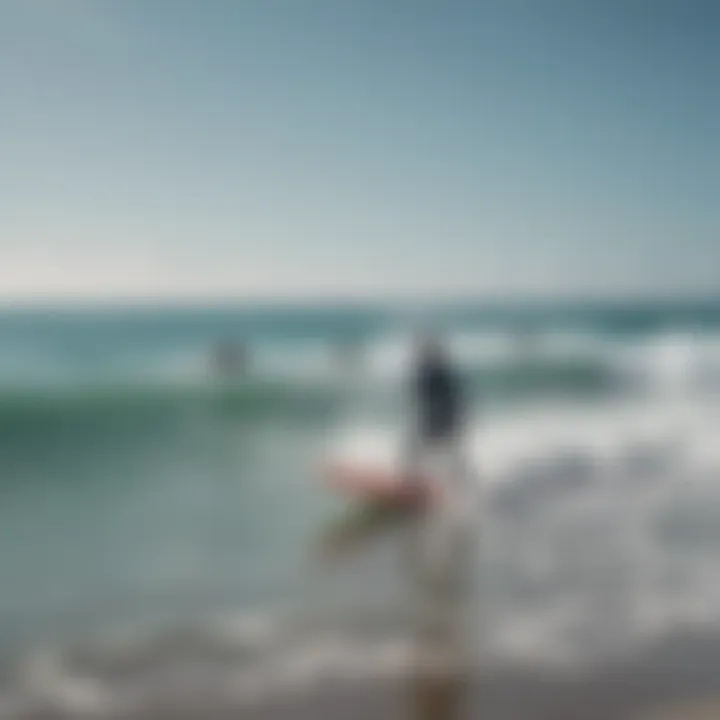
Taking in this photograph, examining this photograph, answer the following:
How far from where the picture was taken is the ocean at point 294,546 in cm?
498

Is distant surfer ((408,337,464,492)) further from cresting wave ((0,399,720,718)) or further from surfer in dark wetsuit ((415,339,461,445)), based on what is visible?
cresting wave ((0,399,720,718))

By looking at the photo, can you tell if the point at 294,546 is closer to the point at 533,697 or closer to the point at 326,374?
the point at 533,697

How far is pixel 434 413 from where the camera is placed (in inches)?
347

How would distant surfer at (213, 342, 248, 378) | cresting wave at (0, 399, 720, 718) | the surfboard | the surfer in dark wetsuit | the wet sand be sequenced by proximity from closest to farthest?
the wet sand < cresting wave at (0, 399, 720, 718) < the surfboard < the surfer in dark wetsuit < distant surfer at (213, 342, 248, 378)

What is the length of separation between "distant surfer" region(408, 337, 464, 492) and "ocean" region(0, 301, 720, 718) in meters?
0.70

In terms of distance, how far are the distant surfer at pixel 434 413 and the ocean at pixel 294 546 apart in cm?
70

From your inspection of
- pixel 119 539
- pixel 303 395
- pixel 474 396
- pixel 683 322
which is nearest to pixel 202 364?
pixel 303 395

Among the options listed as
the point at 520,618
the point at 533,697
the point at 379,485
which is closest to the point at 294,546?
the point at 379,485

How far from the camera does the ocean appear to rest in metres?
4.98

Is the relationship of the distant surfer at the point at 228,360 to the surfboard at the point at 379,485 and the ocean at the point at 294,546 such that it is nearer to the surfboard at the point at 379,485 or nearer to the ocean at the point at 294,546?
the ocean at the point at 294,546

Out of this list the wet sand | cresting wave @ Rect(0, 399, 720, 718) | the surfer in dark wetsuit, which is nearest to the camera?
the wet sand

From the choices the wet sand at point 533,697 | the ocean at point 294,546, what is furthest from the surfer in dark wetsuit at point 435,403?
the wet sand at point 533,697

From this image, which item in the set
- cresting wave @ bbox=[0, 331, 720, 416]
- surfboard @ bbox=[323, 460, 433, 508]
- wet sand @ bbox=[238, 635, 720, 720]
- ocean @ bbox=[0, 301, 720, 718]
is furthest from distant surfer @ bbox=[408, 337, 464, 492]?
cresting wave @ bbox=[0, 331, 720, 416]

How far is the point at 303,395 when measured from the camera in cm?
2200
